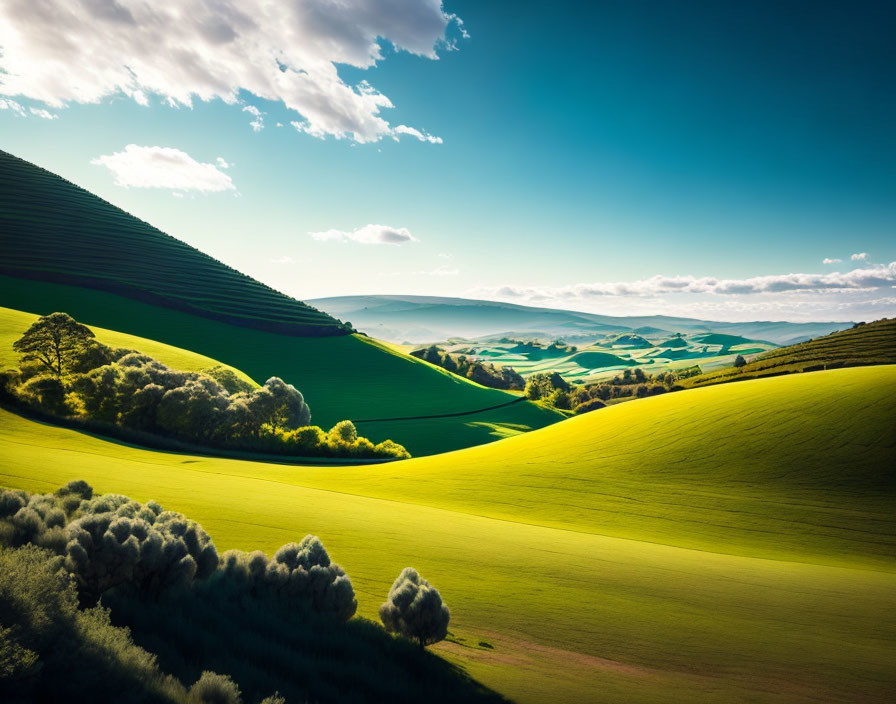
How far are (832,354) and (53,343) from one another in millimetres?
108064

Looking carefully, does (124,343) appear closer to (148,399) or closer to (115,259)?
(148,399)

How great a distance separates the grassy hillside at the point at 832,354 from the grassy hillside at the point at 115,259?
96.3 meters

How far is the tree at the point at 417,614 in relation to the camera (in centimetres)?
1056

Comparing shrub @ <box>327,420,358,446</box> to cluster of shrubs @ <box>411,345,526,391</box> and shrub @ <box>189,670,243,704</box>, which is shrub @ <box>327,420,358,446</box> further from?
cluster of shrubs @ <box>411,345,526,391</box>

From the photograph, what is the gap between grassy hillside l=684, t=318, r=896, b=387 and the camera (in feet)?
228

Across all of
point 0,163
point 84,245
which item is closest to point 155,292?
point 84,245

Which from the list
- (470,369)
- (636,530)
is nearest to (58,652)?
(636,530)

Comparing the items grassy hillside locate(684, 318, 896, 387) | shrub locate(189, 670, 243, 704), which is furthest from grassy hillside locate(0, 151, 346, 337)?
shrub locate(189, 670, 243, 704)

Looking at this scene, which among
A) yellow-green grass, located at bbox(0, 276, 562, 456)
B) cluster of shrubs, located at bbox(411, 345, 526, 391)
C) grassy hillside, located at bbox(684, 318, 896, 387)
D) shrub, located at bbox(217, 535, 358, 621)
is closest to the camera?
shrub, located at bbox(217, 535, 358, 621)

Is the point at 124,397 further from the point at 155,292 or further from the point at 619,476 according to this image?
the point at 155,292

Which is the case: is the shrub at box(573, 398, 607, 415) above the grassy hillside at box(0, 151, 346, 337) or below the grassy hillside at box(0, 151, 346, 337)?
below

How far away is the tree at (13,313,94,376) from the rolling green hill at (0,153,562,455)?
38.1 meters

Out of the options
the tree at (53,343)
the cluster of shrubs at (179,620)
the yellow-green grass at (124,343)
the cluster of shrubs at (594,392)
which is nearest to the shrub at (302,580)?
the cluster of shrubs at (179,620)

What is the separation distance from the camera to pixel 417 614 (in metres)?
10.5
